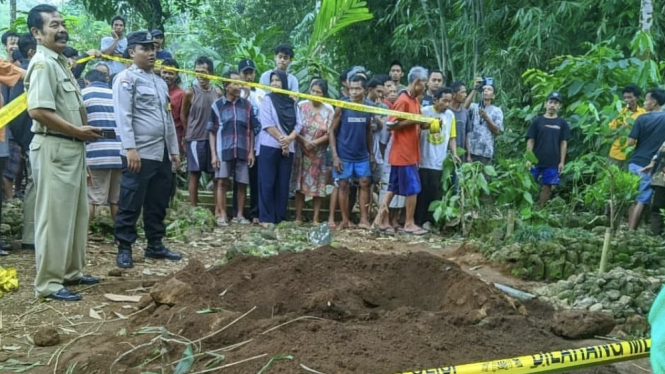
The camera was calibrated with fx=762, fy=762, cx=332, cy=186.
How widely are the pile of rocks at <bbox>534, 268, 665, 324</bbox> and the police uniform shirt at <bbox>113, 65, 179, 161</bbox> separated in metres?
3.29

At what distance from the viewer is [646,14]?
1097 cm

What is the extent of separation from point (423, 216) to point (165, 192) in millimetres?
3862

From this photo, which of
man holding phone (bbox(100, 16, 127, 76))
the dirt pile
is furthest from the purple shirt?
the dirt pile

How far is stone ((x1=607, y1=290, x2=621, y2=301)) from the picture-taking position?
17.6 ft

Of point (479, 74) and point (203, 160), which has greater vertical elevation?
point (479, 74)

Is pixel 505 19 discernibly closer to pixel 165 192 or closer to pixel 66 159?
pixel 165 192

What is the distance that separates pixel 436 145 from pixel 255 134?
2209 millimetres

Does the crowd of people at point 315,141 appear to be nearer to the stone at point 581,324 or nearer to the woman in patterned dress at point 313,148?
the woman in patterned dress at point 313,148

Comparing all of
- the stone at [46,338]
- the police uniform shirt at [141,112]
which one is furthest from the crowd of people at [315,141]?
the stone at [46,338]

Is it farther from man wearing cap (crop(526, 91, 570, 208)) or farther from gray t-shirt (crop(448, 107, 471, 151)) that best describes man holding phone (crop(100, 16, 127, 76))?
man wearing cap (crop(526, 91, 570, 208))

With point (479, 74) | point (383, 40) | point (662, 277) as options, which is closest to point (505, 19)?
point (479, 74)

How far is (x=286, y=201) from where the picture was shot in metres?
9.20

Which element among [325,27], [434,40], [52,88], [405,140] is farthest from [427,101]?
[52,88]

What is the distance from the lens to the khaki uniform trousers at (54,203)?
5090mm
